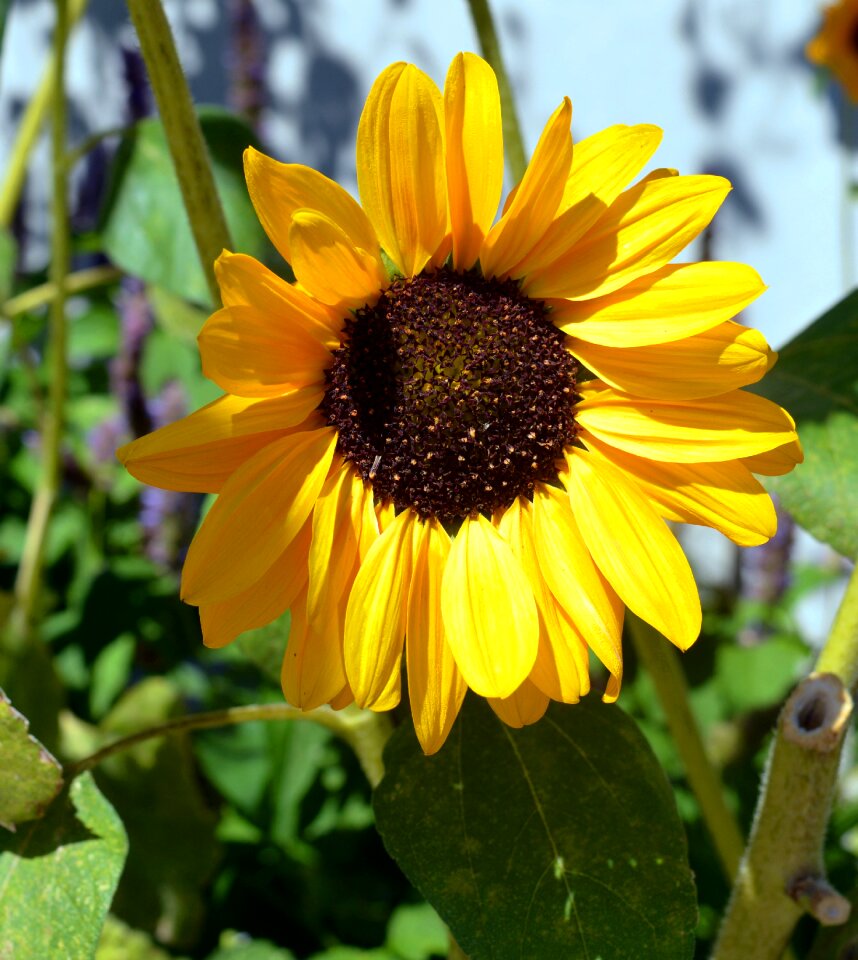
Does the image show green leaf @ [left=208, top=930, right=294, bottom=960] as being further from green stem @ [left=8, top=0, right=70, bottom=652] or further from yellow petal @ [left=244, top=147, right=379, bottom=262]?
yellow petal @ [left=244, top=147, right=379, bottom=262]

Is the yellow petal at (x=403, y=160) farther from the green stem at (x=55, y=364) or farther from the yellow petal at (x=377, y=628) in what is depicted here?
the green stem at (x=55, y=364)

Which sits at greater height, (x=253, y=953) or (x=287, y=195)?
(x=287, y=195)

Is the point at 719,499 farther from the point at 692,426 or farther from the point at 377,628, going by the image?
the point at 377,628

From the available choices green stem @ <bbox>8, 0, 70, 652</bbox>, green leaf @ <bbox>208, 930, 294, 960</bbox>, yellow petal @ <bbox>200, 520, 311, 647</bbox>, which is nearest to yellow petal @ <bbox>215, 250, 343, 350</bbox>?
yellow petal @ <bbox>200, 520, 311, 647</bbox>

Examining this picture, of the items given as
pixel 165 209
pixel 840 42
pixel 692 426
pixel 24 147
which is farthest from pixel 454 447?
pixel 840 42

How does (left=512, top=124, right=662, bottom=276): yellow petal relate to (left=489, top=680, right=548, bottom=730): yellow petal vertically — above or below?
above
